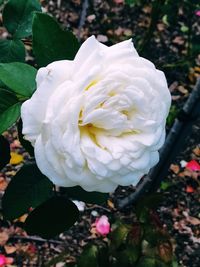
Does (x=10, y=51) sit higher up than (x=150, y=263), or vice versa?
(x=10, y=51)

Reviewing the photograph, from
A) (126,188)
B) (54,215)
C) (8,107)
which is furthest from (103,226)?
(8,107)

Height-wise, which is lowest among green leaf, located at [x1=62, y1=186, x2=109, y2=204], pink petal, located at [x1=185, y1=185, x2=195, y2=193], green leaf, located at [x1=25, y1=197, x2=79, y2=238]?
pink petal, located at [x1=185, y1=185, x2=195, y2=193]

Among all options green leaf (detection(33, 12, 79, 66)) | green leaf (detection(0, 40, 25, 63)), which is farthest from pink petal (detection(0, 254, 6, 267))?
green leaf (detection(33, 12, 79, 66))

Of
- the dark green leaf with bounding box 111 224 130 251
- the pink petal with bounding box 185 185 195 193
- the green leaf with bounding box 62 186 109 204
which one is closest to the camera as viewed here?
the green leaf with bounding box 62 186 109 204

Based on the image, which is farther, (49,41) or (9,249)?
(9,249)

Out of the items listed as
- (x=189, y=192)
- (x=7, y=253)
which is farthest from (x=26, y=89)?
(x=189, y=192)

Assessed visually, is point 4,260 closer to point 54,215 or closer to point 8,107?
point 54,215

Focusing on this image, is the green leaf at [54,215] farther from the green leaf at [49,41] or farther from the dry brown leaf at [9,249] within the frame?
the dry brown leaf at [9,249]

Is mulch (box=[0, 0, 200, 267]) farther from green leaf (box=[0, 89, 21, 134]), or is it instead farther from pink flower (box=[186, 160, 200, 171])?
green leaf (box=[0, 89, 21, 134])
